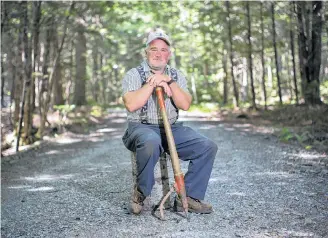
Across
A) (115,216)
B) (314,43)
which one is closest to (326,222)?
(115,216)

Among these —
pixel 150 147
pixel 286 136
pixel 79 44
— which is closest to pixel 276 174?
pixel 150 147

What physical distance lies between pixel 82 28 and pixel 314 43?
7589 millimetres

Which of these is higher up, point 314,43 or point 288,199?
point 314,43

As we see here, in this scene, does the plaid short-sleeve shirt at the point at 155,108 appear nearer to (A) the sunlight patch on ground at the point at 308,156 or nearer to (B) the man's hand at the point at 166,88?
(B) the man's hand at the point at 166,88

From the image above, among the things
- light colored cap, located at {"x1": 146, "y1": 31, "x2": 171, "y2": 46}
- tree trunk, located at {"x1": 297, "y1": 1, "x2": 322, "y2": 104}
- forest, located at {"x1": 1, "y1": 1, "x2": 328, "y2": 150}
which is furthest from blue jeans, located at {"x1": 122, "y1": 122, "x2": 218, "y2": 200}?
tree trunk, located at {"x1": 297, "y1": 1, "x2": 322, "y2": 104}

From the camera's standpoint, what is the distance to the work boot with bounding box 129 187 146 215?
4.12 metres

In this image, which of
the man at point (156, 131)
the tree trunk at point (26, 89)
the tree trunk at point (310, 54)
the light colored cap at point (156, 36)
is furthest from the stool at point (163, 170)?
the tree trunk at point (310, 54)

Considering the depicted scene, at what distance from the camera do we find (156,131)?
4266 mm

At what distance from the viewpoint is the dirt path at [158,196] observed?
3.71 meters

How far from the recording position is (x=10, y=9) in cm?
918

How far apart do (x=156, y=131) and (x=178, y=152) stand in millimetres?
312

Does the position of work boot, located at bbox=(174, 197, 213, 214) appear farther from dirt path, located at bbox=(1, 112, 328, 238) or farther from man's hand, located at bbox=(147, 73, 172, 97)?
man's hand, located at bbox=(147, 73, 172, 97)

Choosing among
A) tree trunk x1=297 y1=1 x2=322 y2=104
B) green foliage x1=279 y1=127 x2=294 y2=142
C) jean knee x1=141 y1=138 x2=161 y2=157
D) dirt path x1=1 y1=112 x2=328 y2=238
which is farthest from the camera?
tree trunk x1=297 y1=1 x2=322 y2=104

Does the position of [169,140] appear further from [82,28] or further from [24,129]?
[82,28]
